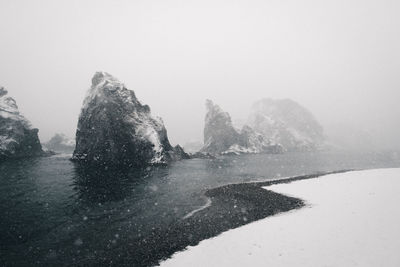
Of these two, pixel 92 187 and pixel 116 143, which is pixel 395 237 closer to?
pixel 92 187

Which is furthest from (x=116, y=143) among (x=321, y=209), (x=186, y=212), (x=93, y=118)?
(x=321, y=209)

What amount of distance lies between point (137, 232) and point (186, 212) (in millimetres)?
6675

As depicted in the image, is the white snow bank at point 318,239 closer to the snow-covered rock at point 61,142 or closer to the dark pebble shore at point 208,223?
the dark pebble shore at point 208,223

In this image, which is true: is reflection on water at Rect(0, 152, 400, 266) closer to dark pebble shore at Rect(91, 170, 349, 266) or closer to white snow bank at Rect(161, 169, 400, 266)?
dark pebble shore at Rect(91, 170, 349, 266)

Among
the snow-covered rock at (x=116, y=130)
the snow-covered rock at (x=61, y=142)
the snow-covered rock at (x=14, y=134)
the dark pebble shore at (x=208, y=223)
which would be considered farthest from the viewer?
the snow-covered rock at (x=61, y=142)

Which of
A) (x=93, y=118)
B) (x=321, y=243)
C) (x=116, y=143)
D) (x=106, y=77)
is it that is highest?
(x=106, y=77)

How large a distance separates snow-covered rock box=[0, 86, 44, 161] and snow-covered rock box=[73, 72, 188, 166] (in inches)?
854

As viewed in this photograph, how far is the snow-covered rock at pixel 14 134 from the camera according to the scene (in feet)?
245

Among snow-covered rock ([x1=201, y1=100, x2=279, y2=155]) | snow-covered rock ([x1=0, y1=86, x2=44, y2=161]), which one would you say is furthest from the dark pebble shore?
snow-covered rock ([x1=201, y1=100, x2=279, y2=155])

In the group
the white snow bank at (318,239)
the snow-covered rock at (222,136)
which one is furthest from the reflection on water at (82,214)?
the snow-covered rock at (222,136)

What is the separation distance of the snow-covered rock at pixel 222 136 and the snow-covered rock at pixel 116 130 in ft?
198

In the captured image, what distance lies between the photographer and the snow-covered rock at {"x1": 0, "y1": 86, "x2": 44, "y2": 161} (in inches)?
2940

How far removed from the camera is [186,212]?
25.1 metres

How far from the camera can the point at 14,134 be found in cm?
7788
